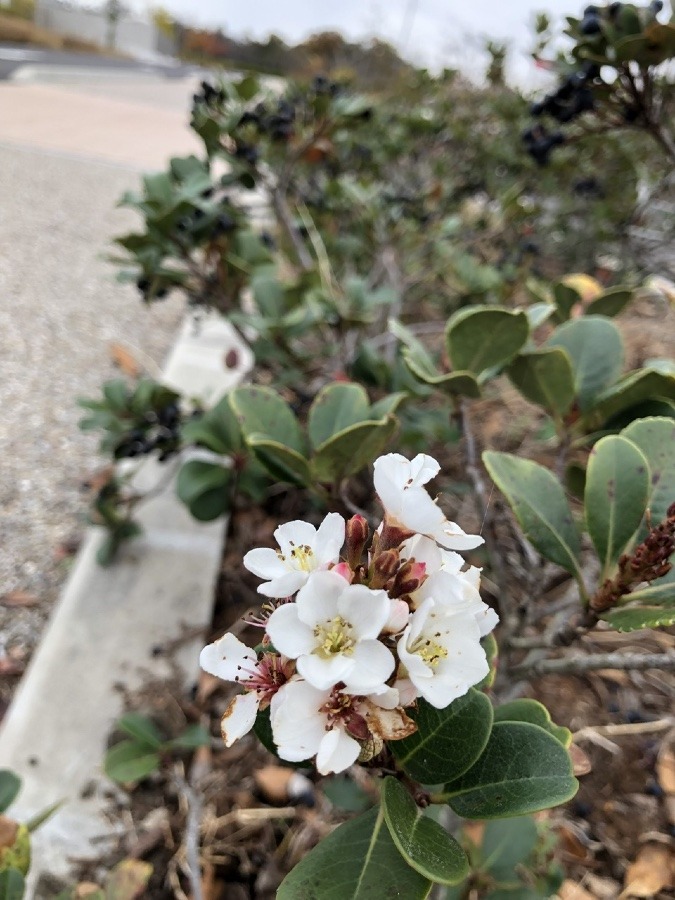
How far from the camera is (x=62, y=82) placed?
11.4 m

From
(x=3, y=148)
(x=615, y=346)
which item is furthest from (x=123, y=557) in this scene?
(x=3, y=148)

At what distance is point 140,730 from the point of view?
47.7 inches

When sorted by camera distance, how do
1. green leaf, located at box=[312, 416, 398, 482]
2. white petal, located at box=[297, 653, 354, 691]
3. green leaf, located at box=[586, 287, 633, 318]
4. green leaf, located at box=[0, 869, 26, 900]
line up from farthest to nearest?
green leaf, located at box=[586, 287, 633, 318] → green leaf, located at box=[312, 416, 398, 482] → green leaf, located at box=[0, 869, 26, 900] → white petal, located at box=[297, 653, 354, 691]

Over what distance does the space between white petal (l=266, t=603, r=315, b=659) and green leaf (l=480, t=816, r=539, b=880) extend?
71 centimetres

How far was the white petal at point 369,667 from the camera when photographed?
0.47 metres

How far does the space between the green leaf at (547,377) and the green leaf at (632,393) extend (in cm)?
4

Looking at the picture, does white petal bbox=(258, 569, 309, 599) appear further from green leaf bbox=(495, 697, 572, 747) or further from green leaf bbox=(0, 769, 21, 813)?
green leaf bbox=(0, 769, 21, 813)

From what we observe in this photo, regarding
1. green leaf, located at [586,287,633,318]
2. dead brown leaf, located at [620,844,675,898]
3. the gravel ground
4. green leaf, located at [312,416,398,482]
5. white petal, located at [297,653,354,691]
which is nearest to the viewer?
white petal, located at [297,653,354,691]

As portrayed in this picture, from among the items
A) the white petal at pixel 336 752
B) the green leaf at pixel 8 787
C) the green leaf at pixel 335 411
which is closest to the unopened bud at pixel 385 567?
the white petal at pixel 336 752

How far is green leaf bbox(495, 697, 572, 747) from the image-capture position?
2.01 ft

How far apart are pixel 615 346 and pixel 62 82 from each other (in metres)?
13.0

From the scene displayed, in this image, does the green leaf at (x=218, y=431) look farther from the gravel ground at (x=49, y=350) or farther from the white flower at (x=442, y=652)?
the white flower at (x=442, y=652)

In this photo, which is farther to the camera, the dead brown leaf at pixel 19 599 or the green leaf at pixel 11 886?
the dead brown leaf at pixel 19 599

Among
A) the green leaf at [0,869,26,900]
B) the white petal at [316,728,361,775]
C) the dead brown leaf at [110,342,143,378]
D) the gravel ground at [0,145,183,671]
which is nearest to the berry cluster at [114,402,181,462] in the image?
the gravel ground at [0,145,183,671]
